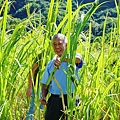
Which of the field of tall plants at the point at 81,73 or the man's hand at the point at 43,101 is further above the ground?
the field of tall plants at the point at 81,73

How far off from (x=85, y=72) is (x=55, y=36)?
226 millimetres

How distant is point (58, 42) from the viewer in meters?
1.26

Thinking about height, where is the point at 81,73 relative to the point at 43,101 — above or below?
above

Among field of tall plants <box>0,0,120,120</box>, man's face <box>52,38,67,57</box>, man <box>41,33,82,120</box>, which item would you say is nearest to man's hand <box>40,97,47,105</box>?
man <box>41,33,82,120</box>

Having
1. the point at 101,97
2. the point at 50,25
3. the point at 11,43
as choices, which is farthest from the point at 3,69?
the point at 101,97

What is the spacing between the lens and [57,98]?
1438 millimetres

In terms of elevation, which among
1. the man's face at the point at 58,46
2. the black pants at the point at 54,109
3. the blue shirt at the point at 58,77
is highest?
the man's face at the point at 58,46

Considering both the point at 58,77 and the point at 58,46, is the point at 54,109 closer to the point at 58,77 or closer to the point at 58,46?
the point at 58,77

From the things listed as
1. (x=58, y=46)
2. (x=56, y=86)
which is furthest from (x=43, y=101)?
(x=58, y=46)

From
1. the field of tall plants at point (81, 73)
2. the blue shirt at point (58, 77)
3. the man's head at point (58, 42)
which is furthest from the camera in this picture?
the blue shirt at point (58, 77)

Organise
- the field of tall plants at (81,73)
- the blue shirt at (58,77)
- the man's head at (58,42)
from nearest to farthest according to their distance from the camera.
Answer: the field of tall plants at (81,73)
the man's head at (58,42)
the blue shirt at (58,77)

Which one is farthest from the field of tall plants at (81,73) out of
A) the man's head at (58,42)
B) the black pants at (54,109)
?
the black pants at (54,109)

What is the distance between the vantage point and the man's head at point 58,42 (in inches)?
48.9

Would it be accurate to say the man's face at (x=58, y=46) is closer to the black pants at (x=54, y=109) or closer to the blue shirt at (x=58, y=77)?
the blue shirt at (x=58, y=77)
